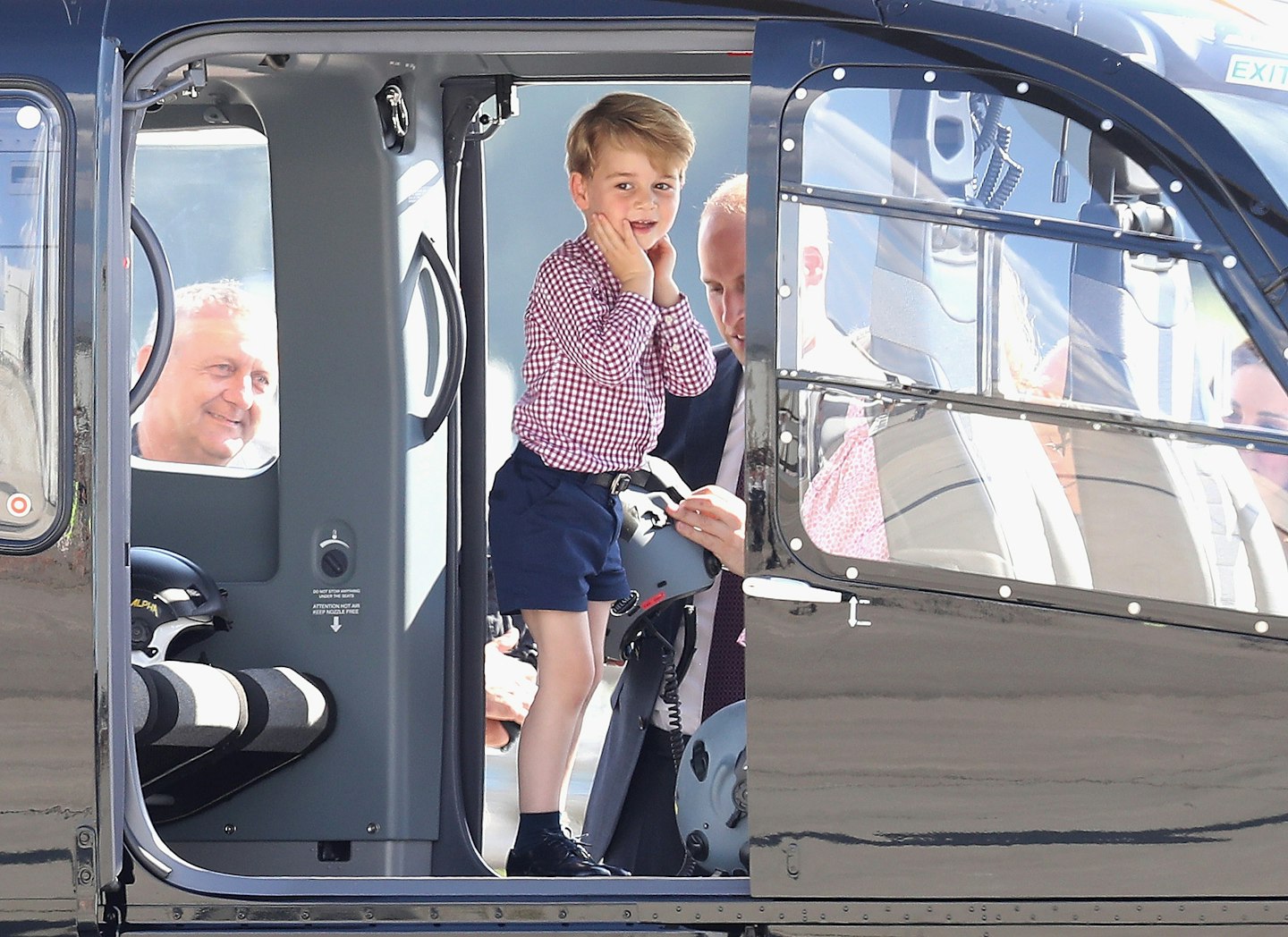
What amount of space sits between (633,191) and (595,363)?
1.24ft

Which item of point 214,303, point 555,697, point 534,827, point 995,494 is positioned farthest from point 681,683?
point 995,494

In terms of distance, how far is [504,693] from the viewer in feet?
13.9

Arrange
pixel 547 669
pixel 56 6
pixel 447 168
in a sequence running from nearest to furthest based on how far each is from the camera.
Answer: pixel 56 6 → pixel 547 669 → pixel 447 168

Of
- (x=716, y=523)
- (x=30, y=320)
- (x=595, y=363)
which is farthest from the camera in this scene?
(x=716, y=523)

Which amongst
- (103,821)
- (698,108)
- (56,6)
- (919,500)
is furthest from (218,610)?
(698,108)

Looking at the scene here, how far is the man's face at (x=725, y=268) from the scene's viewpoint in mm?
3918

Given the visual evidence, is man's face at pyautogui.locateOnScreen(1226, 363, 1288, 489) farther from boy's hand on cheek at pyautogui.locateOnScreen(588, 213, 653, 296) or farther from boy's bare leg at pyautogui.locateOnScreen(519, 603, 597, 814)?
boy's bare leg at pyautogui.locateOnScreen(519, 603, 597, 814)

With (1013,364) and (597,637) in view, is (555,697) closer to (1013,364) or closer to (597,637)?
(597,637)

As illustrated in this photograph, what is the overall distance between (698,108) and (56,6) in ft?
15.8

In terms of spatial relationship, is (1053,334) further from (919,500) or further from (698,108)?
(698,108)

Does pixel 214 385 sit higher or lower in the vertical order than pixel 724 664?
higher

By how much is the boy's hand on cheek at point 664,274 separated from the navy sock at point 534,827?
1102 mm

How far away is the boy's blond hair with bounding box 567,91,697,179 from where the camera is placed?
3.27m

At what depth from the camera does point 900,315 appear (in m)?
2.41
